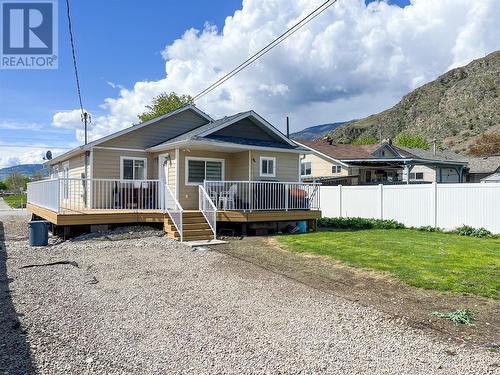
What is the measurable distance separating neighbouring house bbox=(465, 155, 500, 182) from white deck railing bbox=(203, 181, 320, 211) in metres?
32.1

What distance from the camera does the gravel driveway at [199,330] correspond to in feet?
12.3

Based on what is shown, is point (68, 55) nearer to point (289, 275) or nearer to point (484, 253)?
point (289, 275)

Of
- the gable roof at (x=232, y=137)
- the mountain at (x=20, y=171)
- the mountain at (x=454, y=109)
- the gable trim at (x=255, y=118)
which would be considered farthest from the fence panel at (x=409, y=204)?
the mountain at (x=454, y=109)

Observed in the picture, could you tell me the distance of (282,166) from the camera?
1628cm

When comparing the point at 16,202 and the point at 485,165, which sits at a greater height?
the point at 485,165

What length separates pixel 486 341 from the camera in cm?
432

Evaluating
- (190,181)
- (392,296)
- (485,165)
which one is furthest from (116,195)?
(485,165)

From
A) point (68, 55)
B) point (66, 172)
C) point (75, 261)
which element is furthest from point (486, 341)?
point (66, 172)

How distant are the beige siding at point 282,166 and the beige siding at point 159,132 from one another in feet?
13.1

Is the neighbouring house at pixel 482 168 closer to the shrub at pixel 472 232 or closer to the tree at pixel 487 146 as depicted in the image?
the tree at pixel 487 146

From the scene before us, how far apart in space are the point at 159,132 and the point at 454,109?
85450 millimetres

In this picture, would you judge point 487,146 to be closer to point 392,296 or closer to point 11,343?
point 392,296

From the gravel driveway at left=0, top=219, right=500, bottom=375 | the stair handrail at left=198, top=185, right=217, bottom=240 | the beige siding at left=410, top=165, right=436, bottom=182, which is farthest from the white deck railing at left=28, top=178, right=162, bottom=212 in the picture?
the beige siding at left=410, top=165, right=436, bottom=182

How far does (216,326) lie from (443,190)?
508 inches
